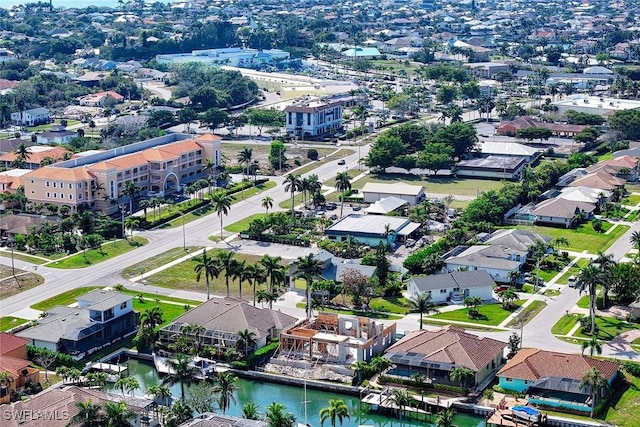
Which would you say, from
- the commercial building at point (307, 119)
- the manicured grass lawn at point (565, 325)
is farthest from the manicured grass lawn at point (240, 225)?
the commercial building at point (307, 119)

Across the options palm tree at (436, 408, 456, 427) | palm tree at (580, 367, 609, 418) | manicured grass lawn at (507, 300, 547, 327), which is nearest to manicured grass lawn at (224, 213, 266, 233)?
manicured grass lawn at (507, 300, 547, 327)

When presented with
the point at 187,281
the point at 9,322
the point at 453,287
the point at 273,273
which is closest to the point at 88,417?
the point at 9,322

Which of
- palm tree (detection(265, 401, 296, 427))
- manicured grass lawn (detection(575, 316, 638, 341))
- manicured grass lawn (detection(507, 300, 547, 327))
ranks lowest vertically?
manicured grass lawn (detection(507, 300, 547, 327))

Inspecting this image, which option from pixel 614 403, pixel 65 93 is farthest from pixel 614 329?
pixel 65 93

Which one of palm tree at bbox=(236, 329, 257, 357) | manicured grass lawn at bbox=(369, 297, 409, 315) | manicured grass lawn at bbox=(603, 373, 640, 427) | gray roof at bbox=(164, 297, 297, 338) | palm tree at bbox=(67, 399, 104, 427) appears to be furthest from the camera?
manicured grass lawn at bbox=(369, 297, 409, 315)

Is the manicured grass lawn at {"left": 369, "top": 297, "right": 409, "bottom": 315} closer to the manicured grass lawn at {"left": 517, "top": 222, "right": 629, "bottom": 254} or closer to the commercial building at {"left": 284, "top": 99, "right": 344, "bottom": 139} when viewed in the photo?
the manicured grass lawn at {"left": 517, "top": 222, "right": 629, "bottom": 254}

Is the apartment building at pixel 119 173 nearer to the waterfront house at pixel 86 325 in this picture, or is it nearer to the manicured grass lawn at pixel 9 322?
the manicured grass lawn at pixel 9 322
